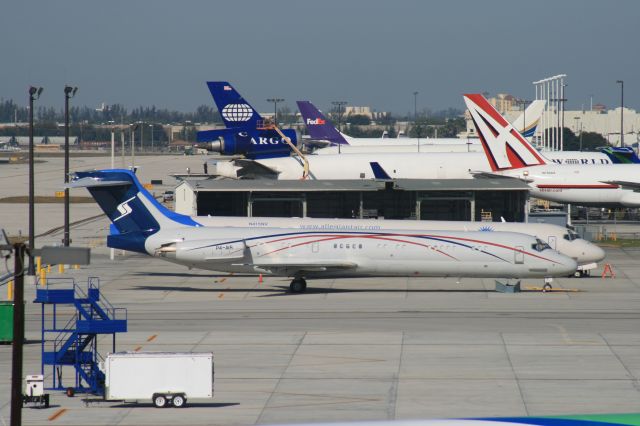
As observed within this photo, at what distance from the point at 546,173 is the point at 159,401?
53.9 metres

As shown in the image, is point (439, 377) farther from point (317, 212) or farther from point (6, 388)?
point (317, 212)

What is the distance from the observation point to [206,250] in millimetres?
49625

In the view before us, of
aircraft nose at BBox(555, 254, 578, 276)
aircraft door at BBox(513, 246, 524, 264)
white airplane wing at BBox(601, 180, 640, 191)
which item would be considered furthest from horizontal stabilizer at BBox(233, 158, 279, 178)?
aircraft nose at BBox(555, 254, 578, 276)

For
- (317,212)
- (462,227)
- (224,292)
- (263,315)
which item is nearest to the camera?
(263,315)

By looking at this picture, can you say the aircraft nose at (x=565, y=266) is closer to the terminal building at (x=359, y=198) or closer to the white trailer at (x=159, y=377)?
the terminal building at (x=359, y=198)

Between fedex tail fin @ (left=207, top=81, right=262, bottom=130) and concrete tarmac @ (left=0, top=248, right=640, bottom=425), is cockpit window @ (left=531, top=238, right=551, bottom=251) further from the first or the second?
fedex tail fin @ (left=207, top=81, right=262, bottom=130)

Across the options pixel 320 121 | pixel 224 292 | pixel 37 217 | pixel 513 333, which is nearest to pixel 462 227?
pixel 224 292

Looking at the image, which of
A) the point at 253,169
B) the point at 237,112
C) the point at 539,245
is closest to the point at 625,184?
the point at 253,169

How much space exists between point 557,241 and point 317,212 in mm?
24540

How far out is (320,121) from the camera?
414 ft

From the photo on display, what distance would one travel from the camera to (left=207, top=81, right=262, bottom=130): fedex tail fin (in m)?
88.1

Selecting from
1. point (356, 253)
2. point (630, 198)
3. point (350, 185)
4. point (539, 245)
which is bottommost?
point (356, 253)

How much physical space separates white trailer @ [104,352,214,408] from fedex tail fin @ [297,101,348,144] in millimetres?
95616

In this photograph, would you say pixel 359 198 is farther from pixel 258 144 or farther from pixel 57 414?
pixel 57 414
